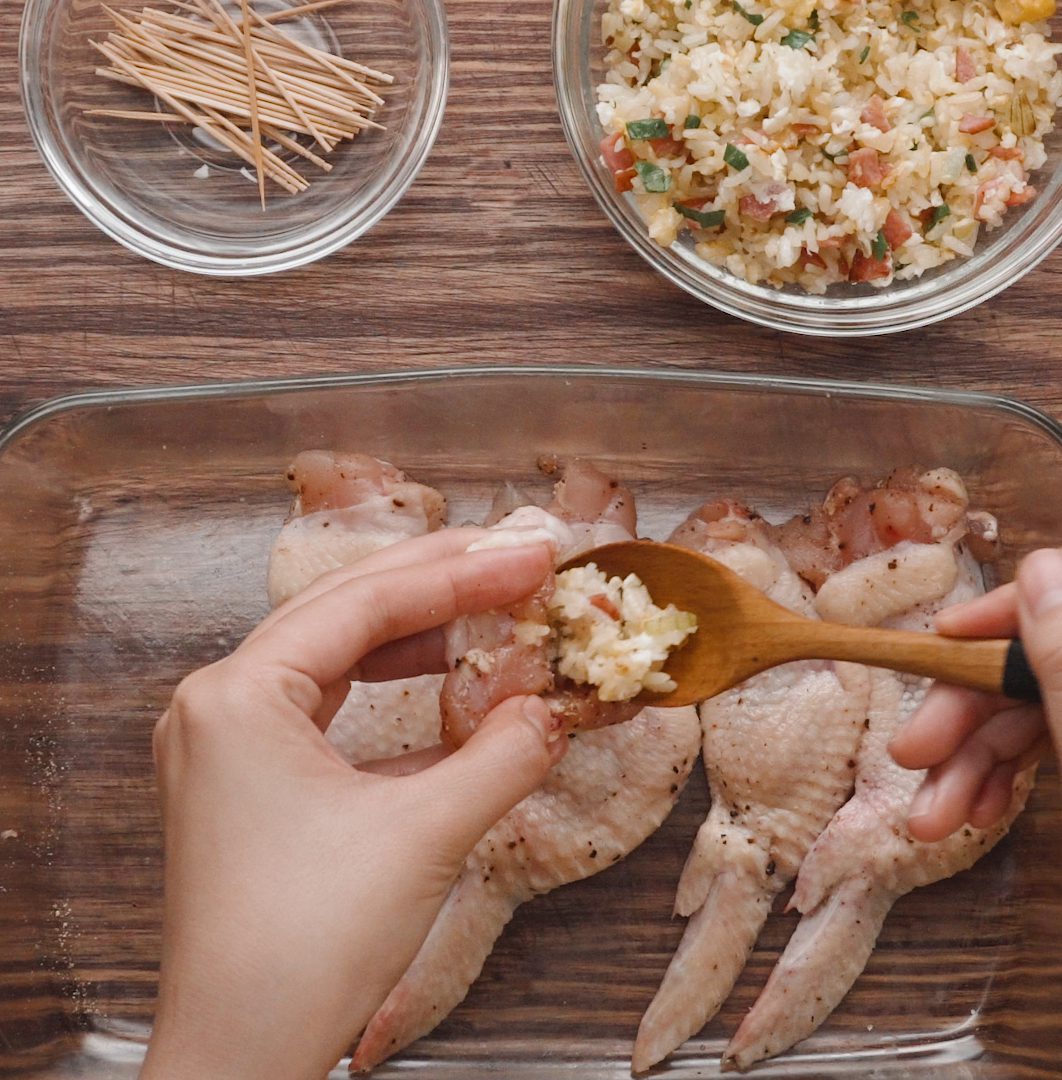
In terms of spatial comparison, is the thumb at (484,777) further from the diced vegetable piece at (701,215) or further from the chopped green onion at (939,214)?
the chopped green onion at (939,214)

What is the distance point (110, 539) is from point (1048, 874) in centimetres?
156

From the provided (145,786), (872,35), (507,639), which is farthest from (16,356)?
(872,35)

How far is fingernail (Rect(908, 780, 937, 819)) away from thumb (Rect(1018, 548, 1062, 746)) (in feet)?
1.05

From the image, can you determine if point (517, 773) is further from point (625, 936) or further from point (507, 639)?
point (625, 936)

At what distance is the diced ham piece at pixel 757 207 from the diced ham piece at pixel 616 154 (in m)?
0.18

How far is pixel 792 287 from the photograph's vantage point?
Answer: 1.74 metres

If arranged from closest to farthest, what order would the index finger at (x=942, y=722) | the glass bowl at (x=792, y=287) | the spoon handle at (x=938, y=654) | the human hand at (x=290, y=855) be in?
the human hand at (x=290, y=855)
the spoon handle at (x=938, y=654)
the index finger at (x=942, y=722)
the glass bowl at (x=792, y=287)

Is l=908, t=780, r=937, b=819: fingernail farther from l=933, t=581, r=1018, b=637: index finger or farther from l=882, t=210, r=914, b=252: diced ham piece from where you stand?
l=882, t=210, r=914, b=252: diced ham piece

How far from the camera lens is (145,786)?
1.77 m

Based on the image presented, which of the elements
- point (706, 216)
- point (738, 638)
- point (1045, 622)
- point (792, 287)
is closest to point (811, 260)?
point (792, 287)

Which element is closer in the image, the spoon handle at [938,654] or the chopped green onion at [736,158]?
the spoon handle at [938,654]

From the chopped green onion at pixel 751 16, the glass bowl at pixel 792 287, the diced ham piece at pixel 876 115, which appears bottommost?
the glass bowl at pixel 792 287

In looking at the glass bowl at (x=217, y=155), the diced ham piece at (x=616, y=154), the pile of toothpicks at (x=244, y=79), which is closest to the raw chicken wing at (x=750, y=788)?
the diced ham piece at (x=616, y=154)

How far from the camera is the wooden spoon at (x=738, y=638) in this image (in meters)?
1.30
